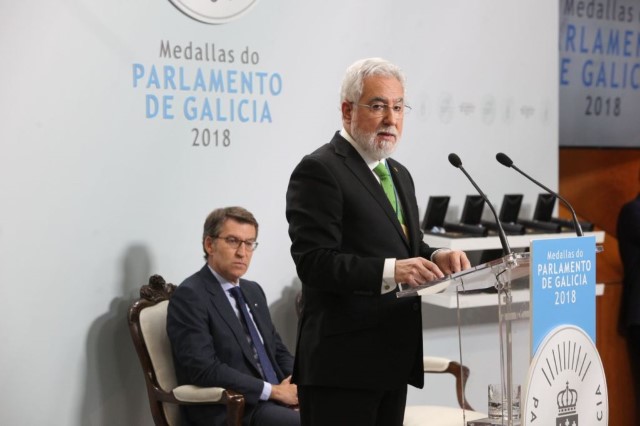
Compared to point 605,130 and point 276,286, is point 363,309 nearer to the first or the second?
point 276,286

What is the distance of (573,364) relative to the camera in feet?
8.87

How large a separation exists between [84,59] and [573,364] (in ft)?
7.81

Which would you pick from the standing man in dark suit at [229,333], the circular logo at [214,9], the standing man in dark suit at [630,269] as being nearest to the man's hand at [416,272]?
the standing man in dark suit at [229,333]

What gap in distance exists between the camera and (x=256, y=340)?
4152 millimetres

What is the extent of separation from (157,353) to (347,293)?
165cm

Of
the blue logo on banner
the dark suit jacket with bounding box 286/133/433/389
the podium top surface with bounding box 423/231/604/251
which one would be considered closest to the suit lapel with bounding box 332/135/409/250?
the dark suit jacket with bounding box 286/133/433/389

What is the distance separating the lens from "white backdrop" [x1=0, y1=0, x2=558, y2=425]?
399 cm

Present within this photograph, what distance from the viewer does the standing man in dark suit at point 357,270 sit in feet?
8.75

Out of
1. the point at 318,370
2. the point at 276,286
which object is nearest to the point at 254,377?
the point at 276,286

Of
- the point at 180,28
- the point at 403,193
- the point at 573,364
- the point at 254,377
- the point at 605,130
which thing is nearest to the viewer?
the point at 573,364

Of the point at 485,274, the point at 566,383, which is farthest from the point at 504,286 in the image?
the point at 566,383

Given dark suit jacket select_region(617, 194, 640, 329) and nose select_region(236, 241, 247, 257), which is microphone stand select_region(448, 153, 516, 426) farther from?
dark suit jacket select_region(617, 194, 640, 329)

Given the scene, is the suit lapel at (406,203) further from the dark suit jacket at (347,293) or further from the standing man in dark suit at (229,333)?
the standing man in dark suit at (229,333)

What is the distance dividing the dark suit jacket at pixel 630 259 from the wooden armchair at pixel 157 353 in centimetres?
280
